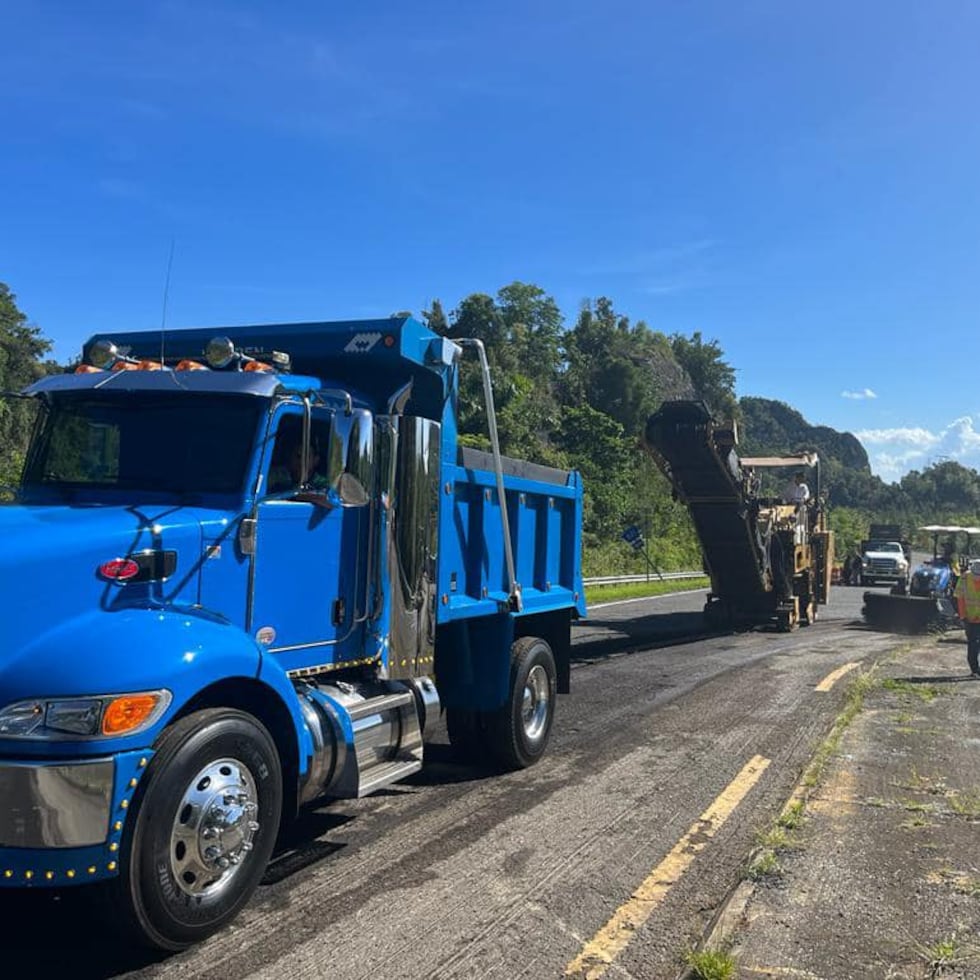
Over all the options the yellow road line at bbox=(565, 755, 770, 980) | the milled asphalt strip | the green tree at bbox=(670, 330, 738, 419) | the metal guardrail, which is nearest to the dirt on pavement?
the yellow road line at bbox=(565, 755, 770, 980)

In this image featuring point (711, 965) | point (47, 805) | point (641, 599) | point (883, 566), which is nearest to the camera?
point (47, 805)

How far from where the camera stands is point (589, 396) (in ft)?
241

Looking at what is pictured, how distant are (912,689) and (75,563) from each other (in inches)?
370

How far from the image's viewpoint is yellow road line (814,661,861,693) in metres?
10.5

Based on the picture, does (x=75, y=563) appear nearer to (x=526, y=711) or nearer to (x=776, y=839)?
(x=776, y=839)

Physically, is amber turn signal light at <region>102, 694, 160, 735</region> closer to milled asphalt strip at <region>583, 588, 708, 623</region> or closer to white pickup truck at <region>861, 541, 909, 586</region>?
milled asphalt strip at <region>583, 588, 708, 623</region>

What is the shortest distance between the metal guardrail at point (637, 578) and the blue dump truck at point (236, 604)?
20.1 meters

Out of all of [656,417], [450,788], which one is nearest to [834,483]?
[656,417]

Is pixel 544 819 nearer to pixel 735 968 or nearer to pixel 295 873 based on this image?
pixel 295 873

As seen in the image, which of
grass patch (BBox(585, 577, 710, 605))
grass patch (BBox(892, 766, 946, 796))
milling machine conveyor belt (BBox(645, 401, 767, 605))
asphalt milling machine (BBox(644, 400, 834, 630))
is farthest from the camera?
grass patch (BBox(585, 577, 710, 605))

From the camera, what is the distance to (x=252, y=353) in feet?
17.6

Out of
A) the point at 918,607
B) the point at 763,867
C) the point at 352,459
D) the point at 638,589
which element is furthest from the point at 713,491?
the point at 638,589

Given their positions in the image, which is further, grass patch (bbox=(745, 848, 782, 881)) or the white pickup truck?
the white pickup truck

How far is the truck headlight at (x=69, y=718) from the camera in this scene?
3.28m
